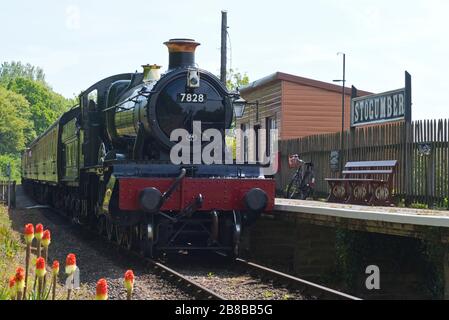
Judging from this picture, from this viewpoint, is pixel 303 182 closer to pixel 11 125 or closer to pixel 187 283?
pixel 187 283

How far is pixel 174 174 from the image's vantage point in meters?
12.2

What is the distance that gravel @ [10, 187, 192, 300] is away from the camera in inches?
373

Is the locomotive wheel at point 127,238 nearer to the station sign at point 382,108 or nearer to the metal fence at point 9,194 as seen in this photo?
the station sign at point 382,108

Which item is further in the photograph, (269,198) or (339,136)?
(339,136)

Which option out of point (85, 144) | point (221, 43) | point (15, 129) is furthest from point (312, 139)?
point (15, 129)

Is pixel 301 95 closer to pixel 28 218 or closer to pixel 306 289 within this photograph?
pixel 28 218

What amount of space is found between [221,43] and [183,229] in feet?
35.6

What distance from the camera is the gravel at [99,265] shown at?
373 inches

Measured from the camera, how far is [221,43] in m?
22.3

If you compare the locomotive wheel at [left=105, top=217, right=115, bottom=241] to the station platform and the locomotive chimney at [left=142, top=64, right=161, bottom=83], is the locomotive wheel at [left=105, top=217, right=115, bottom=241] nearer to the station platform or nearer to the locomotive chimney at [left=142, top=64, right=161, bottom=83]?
the locomotive chimney at [left=142, top=64, right=161, bottom=83]

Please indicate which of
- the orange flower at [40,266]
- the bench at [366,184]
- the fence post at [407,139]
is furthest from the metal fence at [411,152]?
the orange flower at [40,266]

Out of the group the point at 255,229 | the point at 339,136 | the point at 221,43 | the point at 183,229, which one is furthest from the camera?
the point at 221,43

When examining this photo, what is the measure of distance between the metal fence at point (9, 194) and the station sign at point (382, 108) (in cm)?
1268

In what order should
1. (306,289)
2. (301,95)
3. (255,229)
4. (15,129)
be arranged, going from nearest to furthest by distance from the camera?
(306,289) < (255,229) < (301,95) < (15,129)
